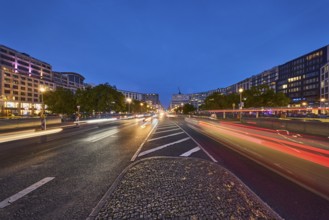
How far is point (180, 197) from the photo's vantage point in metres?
4.58

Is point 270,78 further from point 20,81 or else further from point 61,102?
point 20,81

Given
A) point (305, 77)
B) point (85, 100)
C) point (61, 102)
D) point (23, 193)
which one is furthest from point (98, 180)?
point (305, 77)

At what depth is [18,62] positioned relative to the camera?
105438 millimetres

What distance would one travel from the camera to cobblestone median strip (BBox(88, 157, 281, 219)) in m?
3.89

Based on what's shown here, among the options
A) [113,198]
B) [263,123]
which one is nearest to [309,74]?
[263,123]

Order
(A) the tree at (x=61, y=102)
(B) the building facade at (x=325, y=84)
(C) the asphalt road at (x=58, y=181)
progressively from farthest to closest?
(B) the building facade at (x=325, y=84)
(A) the tree at (x=61, y=102)
(C) the asphalt road at (x=58, y=181)

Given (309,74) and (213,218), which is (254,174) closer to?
(213,218)

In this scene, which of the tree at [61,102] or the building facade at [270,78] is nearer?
the tree at [61,102]

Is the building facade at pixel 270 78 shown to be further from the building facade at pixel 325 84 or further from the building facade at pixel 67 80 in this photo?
the building facade at pixel 67 80

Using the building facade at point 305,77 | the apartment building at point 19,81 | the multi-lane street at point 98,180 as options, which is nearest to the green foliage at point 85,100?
the apartment building at point 19,81

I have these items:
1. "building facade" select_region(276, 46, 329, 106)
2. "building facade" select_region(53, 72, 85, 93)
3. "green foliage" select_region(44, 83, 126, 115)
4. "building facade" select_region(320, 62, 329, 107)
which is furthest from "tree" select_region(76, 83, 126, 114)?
"building facade" select_region(276, 46, 329, 106)

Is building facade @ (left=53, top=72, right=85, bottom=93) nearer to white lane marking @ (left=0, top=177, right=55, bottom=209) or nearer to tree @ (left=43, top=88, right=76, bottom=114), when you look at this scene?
tree @ (left=43, top=88, right=76, bottom=114)

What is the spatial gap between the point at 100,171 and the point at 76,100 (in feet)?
189

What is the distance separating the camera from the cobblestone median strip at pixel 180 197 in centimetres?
389
